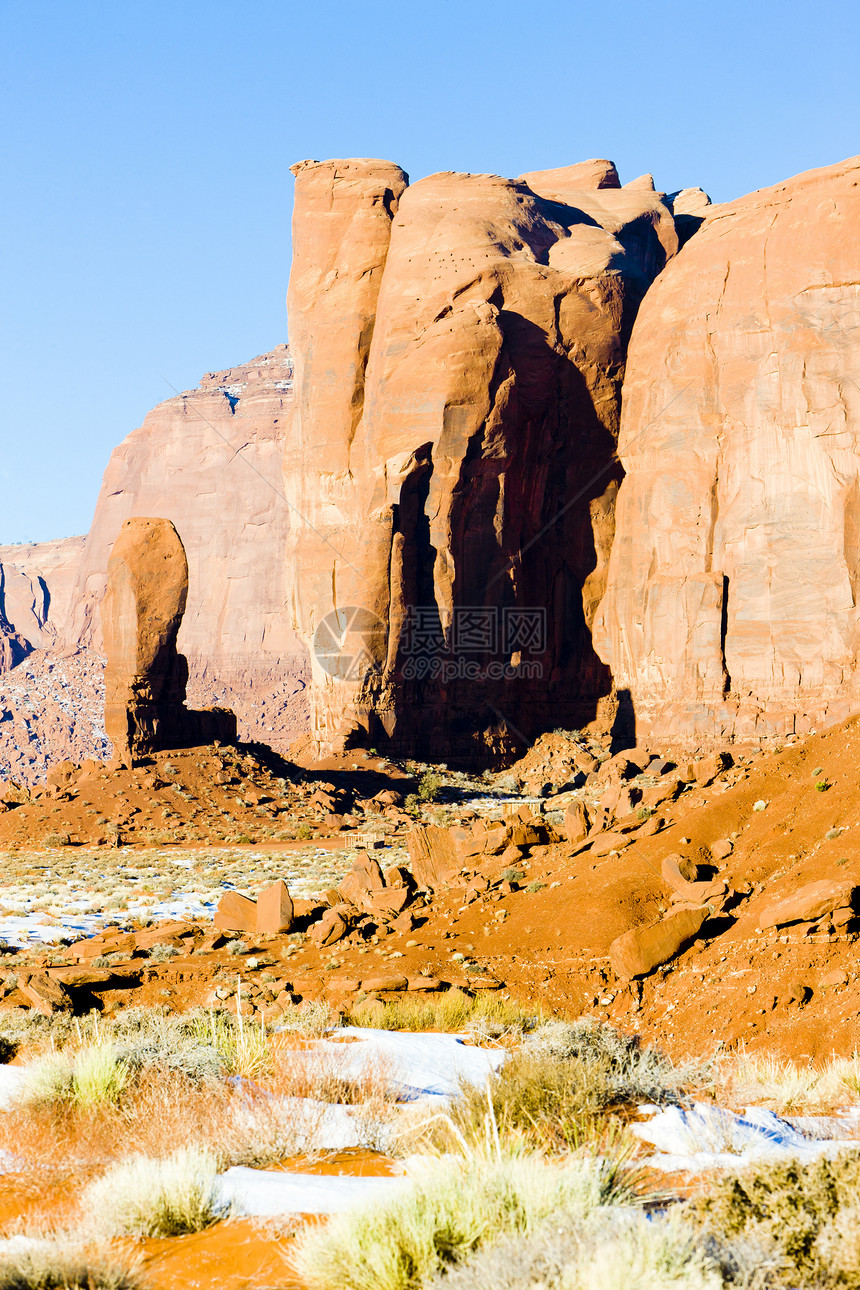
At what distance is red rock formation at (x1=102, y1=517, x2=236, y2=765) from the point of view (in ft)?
101

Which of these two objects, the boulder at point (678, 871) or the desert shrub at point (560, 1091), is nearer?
the desert shrub at point (560, 1091)

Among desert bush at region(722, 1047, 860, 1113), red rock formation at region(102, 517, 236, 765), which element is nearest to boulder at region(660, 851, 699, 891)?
desert bush at region(722, 1047, 860, 1113)

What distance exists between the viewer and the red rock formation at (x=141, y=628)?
30.7 meters

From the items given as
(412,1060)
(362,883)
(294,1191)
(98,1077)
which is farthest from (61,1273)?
(362,883)

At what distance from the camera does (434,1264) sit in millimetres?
3727

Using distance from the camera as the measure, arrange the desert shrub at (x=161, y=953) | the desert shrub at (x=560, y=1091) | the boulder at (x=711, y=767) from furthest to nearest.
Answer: the boulder at (x=711, y=767), the desert shrub at (x=161, y=953), the desert shrub at (x=560, y=1091)

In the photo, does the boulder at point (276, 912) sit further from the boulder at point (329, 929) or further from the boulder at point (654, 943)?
the boulder at point (654, 943)

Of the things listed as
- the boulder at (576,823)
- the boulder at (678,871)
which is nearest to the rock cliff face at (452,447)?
the boulder at (576,823)

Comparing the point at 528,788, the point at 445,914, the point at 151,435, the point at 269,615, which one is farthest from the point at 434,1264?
the point at 151,435

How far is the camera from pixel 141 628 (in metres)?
30.7

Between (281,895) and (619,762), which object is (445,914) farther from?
(619,762)

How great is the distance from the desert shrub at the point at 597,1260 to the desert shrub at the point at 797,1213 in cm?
23

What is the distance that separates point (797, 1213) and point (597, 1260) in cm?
89

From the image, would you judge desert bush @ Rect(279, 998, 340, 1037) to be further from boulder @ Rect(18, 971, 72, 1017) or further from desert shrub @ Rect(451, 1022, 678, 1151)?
boulder @ Rect(18, 971, 72, 1017)
